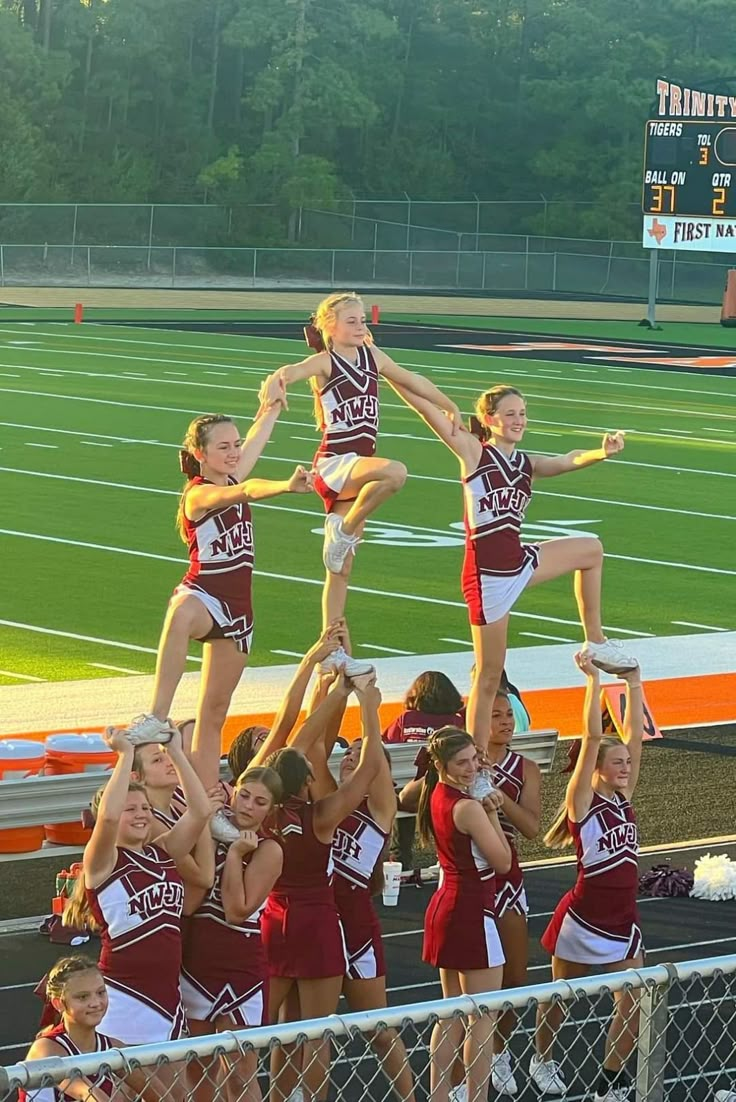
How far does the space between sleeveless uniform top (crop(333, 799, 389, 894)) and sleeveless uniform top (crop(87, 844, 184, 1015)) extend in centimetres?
117

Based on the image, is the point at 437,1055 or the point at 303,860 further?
the point at 303,860

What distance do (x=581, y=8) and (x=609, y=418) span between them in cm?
6120

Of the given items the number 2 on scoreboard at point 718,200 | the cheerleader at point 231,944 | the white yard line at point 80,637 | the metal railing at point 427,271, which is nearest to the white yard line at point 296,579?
the white yard line at point 80,637

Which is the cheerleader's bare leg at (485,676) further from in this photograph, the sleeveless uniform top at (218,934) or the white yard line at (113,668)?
the white yard line at (113,668)

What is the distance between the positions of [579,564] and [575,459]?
53cm

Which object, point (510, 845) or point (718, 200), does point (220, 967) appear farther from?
point (718, 200)

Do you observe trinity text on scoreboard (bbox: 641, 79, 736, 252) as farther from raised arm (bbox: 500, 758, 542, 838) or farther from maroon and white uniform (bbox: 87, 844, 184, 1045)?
maroon and white uniform (bbox: 87, 844, 184, 1045)

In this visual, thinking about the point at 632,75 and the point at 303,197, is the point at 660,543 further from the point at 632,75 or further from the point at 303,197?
the point at 632,75

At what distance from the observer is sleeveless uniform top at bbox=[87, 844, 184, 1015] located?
6.13 metres

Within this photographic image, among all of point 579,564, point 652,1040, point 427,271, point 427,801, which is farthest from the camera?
point 427,271

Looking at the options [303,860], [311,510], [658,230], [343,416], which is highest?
[658,230]

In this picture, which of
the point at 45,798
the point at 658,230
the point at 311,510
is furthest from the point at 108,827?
the point at 658,230

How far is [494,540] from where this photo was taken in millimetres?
9898

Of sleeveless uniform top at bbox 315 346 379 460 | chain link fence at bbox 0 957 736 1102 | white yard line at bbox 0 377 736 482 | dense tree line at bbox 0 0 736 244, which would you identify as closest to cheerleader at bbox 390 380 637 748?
sleeveless uniform top at bbox 315 346 379 460
